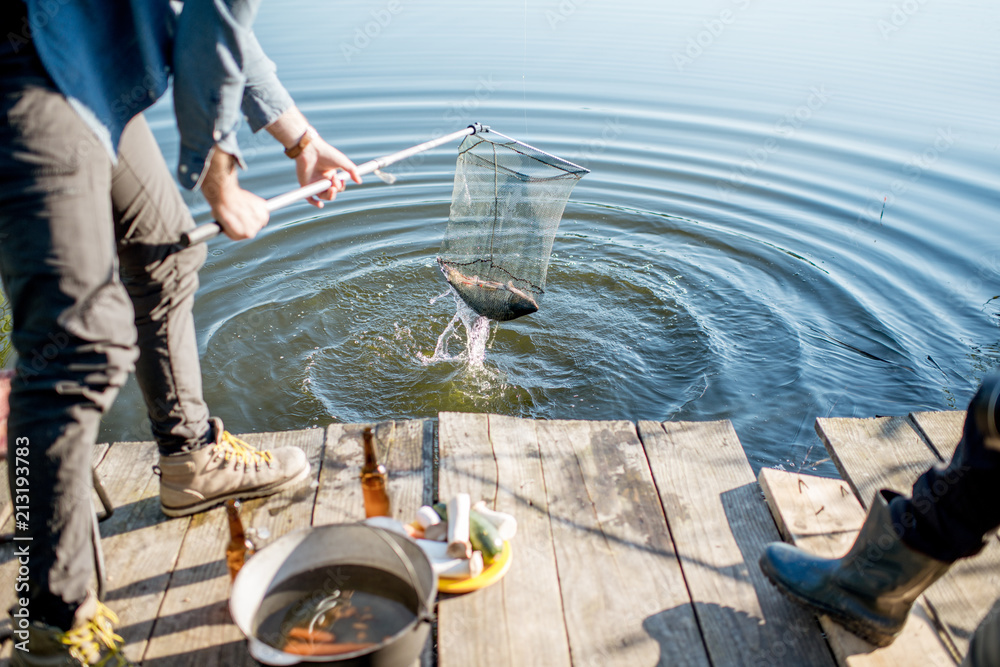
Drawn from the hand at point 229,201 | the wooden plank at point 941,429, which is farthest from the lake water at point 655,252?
the hand at point 229,201

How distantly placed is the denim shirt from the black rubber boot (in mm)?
1961

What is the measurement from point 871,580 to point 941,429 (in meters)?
1.22

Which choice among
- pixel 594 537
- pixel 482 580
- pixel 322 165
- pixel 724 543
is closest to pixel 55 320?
pixel 322 165

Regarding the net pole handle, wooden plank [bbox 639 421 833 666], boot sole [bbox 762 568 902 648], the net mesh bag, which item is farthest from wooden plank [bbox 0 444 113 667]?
the net mesh bag

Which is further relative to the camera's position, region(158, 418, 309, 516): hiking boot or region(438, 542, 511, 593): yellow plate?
region(158, 418, 309, 516): hiking boot

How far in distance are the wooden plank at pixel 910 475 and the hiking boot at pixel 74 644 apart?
2280mm

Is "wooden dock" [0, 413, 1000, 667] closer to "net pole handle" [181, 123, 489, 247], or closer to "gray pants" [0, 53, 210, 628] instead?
"gray pants" [0, 53, 210, 628]

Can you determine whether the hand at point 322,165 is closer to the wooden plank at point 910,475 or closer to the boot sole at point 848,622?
the boot sole at point 848,622

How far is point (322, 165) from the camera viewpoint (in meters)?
2.55

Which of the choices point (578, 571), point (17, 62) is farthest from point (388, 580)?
point (17, 62)

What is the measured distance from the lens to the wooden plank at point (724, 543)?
1.94 meters

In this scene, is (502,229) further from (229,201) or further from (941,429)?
(941,429)

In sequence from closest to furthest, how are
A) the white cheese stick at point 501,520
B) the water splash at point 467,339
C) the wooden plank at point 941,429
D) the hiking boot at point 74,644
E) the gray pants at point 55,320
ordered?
the gray pants at point 55,320 < the hiking boot at point 74,644 < the white cheese stick at point 501,520 < the wooden plank at point 941,429 < the water splash at point 467,339

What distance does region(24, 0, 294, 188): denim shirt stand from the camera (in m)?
1.58
